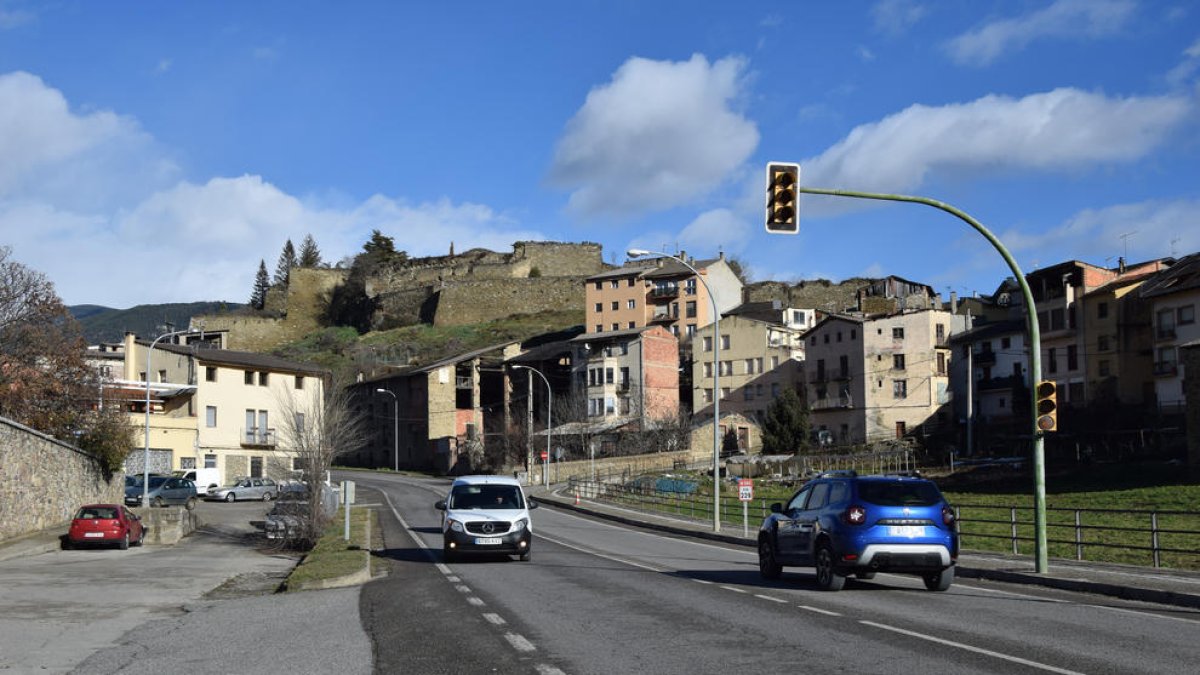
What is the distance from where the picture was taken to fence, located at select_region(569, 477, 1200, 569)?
24.0m

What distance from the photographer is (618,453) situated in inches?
3469

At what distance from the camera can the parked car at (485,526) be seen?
26.0m

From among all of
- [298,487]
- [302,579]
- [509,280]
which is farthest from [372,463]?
[302,579]

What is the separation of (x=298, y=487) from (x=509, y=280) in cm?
10544

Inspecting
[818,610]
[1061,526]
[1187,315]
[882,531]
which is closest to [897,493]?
[882,531]

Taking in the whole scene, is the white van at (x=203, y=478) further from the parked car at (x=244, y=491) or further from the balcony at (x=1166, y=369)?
the balcony at (x=1166, y=369)

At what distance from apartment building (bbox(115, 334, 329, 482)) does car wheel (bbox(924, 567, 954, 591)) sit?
53.9 m

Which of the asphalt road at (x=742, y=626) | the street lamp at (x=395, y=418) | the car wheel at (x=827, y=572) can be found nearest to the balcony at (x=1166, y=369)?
the asphalt road at (x=742, y=626)

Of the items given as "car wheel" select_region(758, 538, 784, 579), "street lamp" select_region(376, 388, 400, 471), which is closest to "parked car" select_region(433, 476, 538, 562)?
"car wheel" select_region(758, 538, 784, 579)

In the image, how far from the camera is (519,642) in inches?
491

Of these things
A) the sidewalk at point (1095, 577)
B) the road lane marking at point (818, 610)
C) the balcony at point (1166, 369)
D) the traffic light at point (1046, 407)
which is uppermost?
the balcony at point (1166, 369)

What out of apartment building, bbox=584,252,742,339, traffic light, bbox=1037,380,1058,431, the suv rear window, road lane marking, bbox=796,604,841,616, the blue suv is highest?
apartment building, bbox=584,252,742,339

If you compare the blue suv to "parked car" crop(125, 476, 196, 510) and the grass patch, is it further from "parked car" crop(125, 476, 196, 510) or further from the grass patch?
"parked car" crop(125, 476, 196, 510)

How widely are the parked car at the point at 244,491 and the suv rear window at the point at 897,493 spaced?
4961cm
